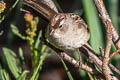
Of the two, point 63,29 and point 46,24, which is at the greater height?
point 63,29

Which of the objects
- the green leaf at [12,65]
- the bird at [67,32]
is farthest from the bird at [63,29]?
the green leaf at [12,65]

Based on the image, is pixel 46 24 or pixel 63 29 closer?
pixel 63 29

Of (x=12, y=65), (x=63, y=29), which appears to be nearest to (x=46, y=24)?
(x=63, y=29)

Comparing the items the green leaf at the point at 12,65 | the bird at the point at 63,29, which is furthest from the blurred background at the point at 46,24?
the green leaf at the point at 12,65

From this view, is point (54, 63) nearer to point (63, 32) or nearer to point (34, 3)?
point (63, 32)

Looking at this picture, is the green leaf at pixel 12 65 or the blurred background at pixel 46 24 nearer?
the green leaf at pixel 12 65

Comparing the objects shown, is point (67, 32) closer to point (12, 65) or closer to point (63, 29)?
point (63, 29)

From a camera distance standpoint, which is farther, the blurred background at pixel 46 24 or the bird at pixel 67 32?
the blurred background at pixel 46 24

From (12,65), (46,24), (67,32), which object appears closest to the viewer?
(12,65)

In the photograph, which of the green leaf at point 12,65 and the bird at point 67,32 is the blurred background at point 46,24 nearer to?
the bird at point 67,32

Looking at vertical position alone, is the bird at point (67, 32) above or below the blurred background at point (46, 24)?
above
